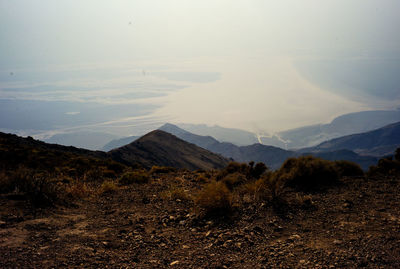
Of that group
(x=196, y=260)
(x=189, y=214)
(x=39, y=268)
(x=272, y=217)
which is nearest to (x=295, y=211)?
(x=272, y=217)

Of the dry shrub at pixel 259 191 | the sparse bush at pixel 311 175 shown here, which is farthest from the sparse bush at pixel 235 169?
the dry shrub at pixel 259 191

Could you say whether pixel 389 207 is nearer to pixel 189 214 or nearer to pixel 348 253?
pixel 348 253

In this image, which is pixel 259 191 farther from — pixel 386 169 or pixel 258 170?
pixel 386 169

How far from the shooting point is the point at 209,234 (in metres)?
6.02

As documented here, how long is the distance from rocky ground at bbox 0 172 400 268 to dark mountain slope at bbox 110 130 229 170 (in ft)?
172

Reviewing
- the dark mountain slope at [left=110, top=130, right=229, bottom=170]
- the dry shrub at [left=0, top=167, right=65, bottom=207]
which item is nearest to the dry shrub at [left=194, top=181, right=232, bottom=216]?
the dry shrub at [left=0, top=167, right=65, bottom=207]

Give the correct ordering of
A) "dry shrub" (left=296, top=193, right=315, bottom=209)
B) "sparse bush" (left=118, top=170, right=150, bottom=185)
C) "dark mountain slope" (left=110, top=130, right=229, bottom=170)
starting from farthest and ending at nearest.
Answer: "dark mountain slope" (left=110, top=130, right=229, bottom=170)
"sparse bush" (left=118, top=170, right=150, bottom=185)
"dry shrub" (left=296, top=193, right=315, bottom=209)

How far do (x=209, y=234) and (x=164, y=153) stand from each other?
80.4 metres

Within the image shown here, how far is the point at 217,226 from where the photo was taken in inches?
253

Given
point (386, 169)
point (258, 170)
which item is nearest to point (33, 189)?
point (258, 170)

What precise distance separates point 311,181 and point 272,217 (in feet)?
13.3

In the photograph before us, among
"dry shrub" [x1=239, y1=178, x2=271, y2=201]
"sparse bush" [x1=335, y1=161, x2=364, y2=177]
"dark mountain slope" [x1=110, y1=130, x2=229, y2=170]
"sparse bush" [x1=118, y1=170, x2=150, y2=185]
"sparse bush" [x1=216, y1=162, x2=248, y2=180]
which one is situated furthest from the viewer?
"dark mountain slope" [x1=110, y1=130, x2=229, y2=170]

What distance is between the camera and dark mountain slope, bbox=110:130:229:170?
226 feet

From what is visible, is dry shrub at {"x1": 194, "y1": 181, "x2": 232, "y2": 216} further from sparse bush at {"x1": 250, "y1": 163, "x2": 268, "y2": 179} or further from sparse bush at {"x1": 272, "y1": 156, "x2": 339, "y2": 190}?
sparse bush at {"x1": 250, "y1": 163, "x2": 268, "y2": 179}
